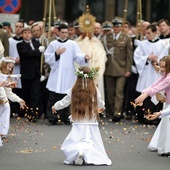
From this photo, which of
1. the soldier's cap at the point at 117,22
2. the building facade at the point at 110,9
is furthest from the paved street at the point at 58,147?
the building facade at the point at 110,9

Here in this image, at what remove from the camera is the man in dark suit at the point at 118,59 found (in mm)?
20406

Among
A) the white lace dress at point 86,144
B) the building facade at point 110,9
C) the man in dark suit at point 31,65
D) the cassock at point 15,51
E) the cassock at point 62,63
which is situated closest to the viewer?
the white lace dress at point 86,144

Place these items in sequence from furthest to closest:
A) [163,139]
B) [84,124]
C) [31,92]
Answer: [31,92] → [163,139] → [84,124]

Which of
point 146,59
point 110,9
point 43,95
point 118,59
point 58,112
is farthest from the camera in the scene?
point 110,9

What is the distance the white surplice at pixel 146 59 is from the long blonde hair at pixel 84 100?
21.3 feet

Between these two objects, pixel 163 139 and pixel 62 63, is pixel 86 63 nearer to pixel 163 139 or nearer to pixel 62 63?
pixel 62 63

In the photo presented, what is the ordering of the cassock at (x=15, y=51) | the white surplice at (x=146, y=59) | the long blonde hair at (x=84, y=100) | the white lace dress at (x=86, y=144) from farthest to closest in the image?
1. the cassock at (x=15, y=51)
2. the white surplice at (x=146, y=59)
3. the long blonde hair at (x=84, y=100)
4. the white lace dress at (x=86, y=144)

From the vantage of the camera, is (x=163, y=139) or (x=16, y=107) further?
(x=16, y=107)

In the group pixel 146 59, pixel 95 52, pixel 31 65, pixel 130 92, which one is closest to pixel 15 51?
pixel 31 65

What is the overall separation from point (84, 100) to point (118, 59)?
734 centimetres

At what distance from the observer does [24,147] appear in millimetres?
15000

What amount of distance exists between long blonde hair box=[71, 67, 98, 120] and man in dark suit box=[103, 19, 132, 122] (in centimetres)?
684

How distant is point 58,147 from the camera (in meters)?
15.0

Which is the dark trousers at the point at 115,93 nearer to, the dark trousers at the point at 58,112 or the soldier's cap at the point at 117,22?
the soldier's cap at the point at 117,22
